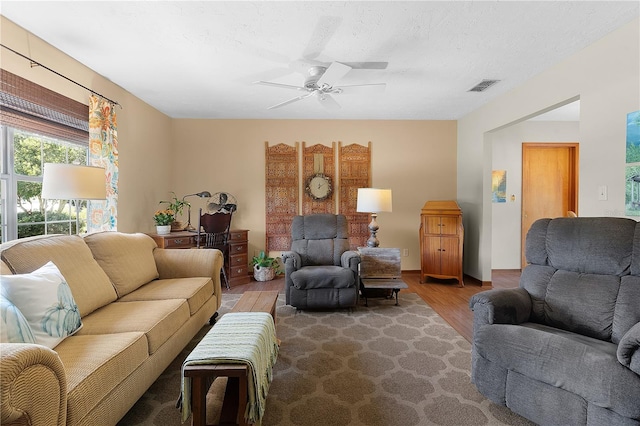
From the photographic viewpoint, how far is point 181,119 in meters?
4.96

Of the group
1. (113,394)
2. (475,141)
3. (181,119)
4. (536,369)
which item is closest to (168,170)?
(181,119)

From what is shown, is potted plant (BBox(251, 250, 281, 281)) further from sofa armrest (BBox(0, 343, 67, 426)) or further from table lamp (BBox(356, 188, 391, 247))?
sofa armrest (BBox(0, 343, 67, 426))

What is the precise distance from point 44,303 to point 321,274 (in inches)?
88.7

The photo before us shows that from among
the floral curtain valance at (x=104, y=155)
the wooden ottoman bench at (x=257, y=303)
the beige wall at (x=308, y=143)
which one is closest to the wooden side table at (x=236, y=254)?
the beige wall at (x=308, y=143)

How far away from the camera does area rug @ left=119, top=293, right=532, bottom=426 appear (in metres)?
1.71

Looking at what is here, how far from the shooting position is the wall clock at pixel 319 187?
4.98 m

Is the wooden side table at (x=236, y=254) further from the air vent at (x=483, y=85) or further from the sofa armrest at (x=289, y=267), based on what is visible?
the air vent at (x=483, y=85)

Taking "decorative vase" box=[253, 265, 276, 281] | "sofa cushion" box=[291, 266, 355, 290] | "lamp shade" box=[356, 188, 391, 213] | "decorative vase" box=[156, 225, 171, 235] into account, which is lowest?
"decorative vase" box=[253, 265, 276, 281]

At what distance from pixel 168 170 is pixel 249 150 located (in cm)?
129

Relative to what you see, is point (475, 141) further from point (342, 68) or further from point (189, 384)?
point (189, 384)

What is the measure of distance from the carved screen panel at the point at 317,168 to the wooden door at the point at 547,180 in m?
3.26

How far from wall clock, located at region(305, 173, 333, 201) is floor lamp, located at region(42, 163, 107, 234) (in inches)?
119

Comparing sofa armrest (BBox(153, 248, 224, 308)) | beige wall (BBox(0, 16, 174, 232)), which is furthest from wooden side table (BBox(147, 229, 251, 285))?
sofa armrest (BBox(153, 248, 224, 308))

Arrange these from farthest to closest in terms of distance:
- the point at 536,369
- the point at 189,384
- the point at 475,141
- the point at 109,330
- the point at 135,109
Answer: the point at 475,141 → the point at 135,109 → the point at 109,330 → the point at 536,369 → the point at 189,384
